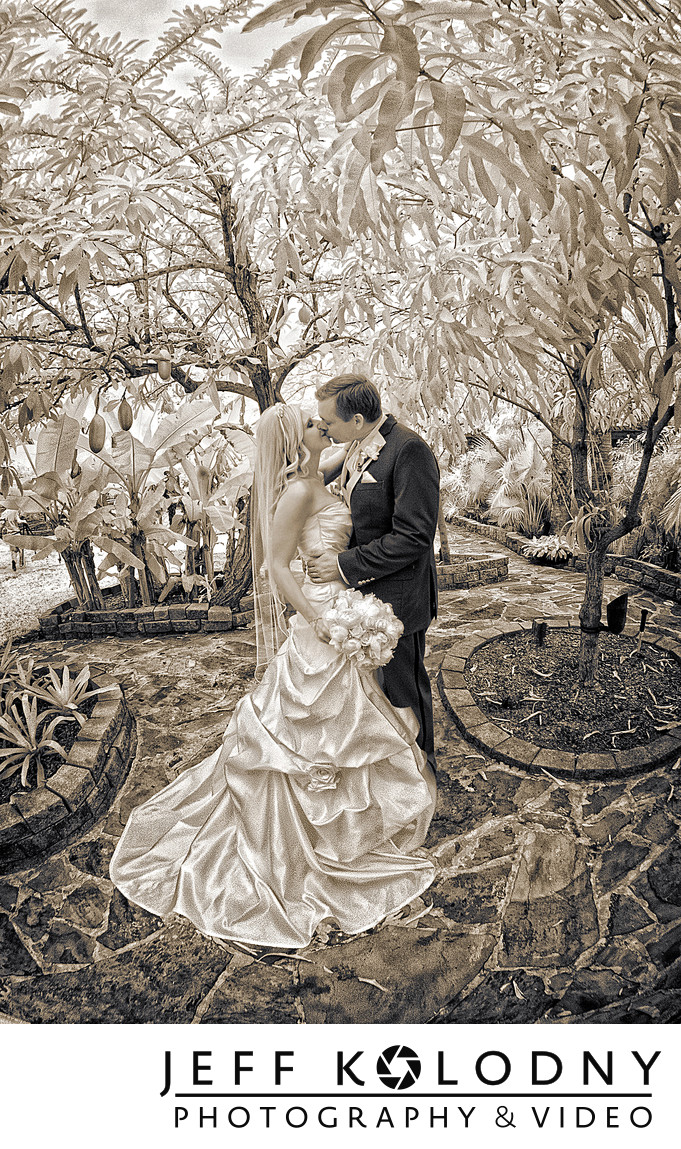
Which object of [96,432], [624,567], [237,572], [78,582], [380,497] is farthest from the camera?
[624,567]

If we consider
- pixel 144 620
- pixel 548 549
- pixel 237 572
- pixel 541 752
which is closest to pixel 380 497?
pixel 541 752

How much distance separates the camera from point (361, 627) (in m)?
1.66

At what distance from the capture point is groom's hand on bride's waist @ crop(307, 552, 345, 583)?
5.56 feet

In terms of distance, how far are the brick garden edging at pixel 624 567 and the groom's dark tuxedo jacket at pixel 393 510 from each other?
189 centimetres

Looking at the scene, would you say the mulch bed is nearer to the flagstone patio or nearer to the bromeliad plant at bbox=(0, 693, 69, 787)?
the flagstone patio

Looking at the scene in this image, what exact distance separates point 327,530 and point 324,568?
0.11 metres

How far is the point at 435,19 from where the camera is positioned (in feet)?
4.57

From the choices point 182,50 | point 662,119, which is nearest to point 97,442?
point 182,50

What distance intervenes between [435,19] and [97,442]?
1620mm

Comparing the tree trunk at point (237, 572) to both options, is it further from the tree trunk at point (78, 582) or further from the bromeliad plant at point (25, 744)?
the bromeliad plant at point (25, 744)

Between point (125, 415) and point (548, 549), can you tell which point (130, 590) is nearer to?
A: point (125, 415)

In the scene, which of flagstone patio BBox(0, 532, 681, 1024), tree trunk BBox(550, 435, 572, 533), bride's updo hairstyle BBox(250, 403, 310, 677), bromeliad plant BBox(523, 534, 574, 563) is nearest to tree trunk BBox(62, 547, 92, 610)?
flagstone patio BBox(0, 532, 681, 1024)

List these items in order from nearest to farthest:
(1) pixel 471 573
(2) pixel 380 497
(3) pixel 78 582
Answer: (2) pixel 380 497 < (3) pixel 78 582 < (1) pixel 471 573

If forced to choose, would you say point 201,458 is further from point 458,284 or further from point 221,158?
point 458,284
